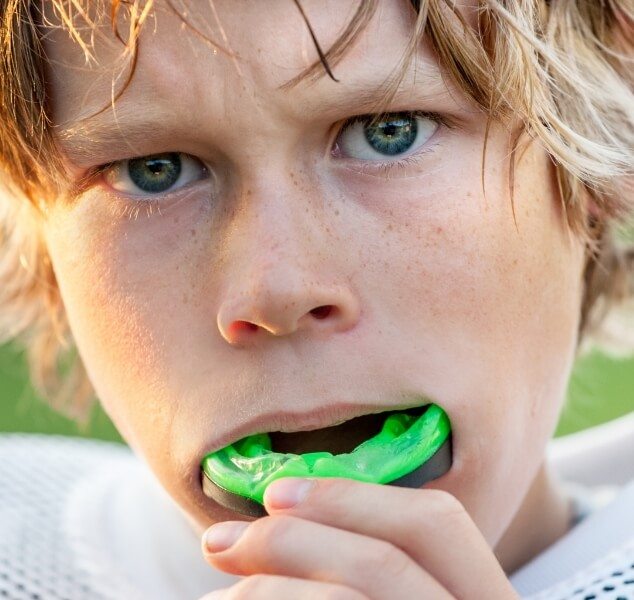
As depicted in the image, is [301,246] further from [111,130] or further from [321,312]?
[111,130]

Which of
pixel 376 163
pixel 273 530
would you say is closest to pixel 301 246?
pixel 376 163

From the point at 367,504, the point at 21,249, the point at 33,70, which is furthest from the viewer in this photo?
the point at 21,249

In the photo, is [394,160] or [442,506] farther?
[394,160]

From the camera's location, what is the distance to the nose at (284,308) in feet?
3.13

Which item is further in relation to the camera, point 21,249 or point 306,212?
point 21,249

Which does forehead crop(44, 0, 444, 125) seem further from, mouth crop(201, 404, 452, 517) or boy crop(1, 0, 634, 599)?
mouth crop(201, 404, 452, 517)

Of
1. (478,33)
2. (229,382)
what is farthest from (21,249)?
(478,33)

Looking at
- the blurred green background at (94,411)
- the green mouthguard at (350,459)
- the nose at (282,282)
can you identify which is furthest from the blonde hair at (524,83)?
the blurred green background at (94,411)

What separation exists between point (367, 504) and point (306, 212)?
0.27 metres

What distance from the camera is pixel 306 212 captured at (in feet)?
3.25

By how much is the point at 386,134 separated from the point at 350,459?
319 mm

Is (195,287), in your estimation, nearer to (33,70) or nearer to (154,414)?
(154,414)

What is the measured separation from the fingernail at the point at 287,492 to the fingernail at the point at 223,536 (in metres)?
0.03

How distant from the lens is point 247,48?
3.23ft
